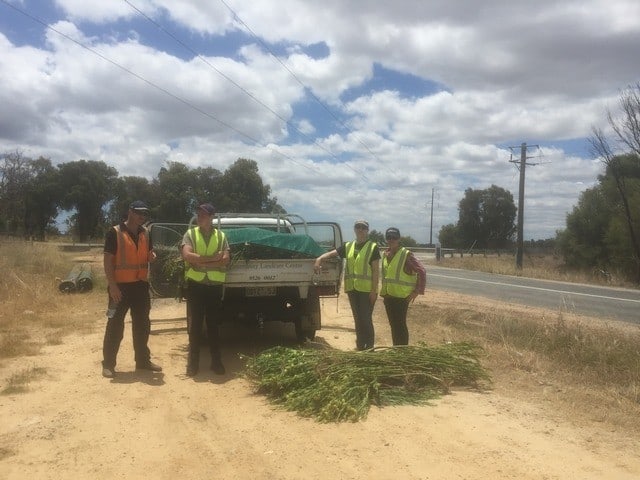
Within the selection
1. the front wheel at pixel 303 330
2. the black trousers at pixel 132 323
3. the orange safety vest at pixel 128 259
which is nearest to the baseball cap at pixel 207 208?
the orange safety vest at pixel 128 259

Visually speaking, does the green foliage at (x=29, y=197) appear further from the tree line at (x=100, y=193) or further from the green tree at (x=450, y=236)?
the green tree at (x=450, y=236)

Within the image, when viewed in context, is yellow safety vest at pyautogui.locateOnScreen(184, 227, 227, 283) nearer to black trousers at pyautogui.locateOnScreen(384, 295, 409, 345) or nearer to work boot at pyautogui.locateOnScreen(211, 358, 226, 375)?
work boot at pyautogui.locateOnScreen(211, 358, 226, 375)

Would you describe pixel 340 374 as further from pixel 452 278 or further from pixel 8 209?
pixel 8 209

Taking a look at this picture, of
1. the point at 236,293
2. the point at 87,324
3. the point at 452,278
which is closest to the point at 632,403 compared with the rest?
the point at 236,293

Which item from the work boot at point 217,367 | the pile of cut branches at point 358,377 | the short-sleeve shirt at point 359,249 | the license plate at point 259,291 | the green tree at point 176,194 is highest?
the green tree at point 176,194

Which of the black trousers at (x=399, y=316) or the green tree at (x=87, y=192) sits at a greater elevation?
the green tree at (x=87, y=192)

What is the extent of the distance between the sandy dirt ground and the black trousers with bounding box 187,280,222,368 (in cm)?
38

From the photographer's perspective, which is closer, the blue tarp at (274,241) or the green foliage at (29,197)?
the blue tarp at (274,241)

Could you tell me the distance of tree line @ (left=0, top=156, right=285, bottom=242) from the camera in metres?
35.7

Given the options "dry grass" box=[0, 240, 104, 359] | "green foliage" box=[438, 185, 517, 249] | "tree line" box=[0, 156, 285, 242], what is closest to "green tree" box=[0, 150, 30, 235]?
"tree line" box=[0, 156, 285, 242]

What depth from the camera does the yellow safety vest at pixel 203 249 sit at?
673 centimetres

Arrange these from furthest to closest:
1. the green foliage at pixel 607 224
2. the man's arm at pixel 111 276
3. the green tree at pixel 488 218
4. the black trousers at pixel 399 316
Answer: the green tree at pixel 488 218, the green foliage at pixel 607 224, the black trousers at pixel 399 316, the man's arm at pixel 111 276

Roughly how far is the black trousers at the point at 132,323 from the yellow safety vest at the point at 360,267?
236 cm

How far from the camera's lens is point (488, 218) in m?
69.4
